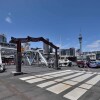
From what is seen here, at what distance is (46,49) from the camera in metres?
106

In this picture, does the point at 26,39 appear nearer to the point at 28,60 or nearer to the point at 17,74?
the point at 17,74

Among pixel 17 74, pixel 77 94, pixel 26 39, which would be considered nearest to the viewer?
pixel 77 94

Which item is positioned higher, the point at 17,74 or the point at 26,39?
the point at 26,39

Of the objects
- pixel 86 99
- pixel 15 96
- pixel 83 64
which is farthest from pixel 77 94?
pixel 83 64

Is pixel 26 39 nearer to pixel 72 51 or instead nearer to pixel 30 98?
pixel 30 98

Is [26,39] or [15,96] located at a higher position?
[26,39]

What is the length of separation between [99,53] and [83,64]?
9672 cm

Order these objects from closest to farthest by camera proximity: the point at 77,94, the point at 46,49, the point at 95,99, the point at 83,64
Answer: the point at 95,99 → the point at 77,94 → the point at 83,64 → the point at 46,49

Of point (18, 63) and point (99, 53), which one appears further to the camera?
point (99, 53)

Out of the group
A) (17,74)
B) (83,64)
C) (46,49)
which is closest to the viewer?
(17,74)

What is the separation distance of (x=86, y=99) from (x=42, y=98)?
2.04m

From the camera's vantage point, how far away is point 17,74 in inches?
775

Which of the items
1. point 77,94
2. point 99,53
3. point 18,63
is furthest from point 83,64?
point 99,53

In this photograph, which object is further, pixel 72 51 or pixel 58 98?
pixel 72 51
